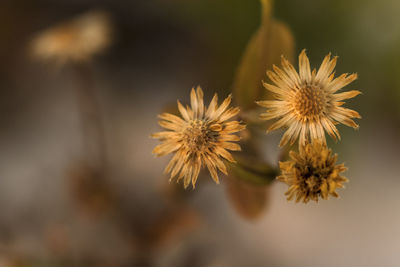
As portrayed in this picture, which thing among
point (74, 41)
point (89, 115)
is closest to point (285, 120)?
point (74, 41)

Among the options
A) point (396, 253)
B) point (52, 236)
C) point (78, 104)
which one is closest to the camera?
point (396, 253)

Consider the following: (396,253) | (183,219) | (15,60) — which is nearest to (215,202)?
(183,219)

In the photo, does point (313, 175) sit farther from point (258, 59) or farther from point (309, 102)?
point (258, 59)

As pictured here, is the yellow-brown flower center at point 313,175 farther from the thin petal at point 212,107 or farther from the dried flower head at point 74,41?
the dried flower head at point 74,41

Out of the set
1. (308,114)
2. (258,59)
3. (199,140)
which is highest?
(258,59)

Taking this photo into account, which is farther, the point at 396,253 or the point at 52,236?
the point at 52,236

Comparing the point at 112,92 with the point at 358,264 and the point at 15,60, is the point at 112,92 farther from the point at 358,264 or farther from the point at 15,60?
the point at 358,264
